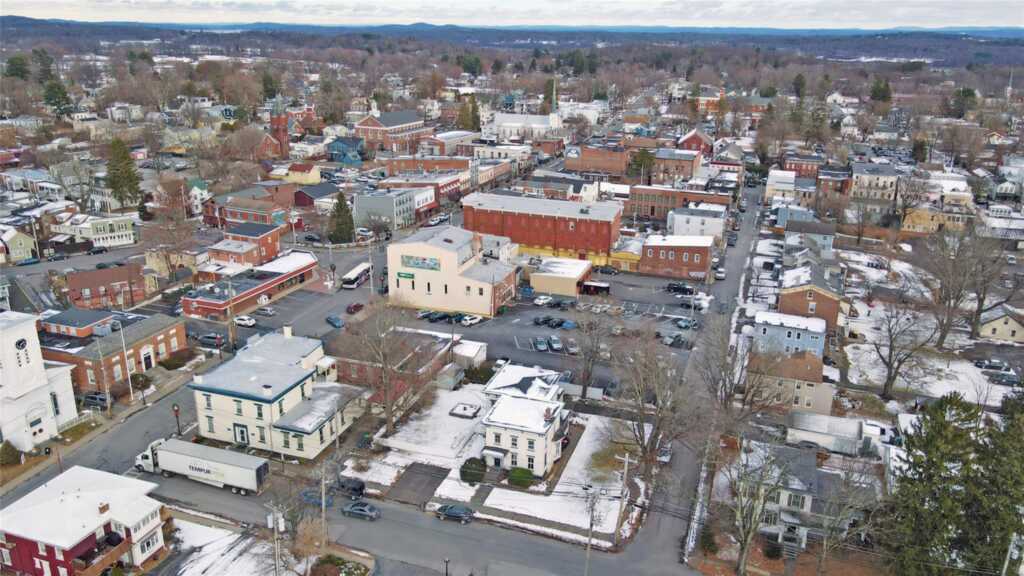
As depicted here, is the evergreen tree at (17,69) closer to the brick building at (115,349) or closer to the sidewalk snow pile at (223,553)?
the brick building at (115,349)

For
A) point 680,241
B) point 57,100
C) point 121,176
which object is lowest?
point 680,241

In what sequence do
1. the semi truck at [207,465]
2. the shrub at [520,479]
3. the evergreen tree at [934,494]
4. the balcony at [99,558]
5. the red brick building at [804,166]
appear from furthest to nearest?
1. the red brick building at [804,166]
2. the shrub at [520,479]
3. the semi truck at [207,465]
4. the balcony at [99,558]
5. the evergreen tree at [934,494]

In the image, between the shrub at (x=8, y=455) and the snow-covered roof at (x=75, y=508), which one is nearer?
the snow-covered roof at (x=75, y=508)

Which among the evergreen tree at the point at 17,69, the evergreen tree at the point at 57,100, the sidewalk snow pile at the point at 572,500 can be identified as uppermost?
the evergreen tree at the point at 17,69

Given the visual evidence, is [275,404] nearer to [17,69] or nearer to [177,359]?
[177,359]

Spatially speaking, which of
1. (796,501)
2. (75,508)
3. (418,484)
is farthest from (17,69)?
(796,501)

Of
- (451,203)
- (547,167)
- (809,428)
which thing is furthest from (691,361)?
(547,167)

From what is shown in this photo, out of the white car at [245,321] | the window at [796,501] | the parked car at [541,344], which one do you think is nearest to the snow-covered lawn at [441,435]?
the parked car at [541,344]
